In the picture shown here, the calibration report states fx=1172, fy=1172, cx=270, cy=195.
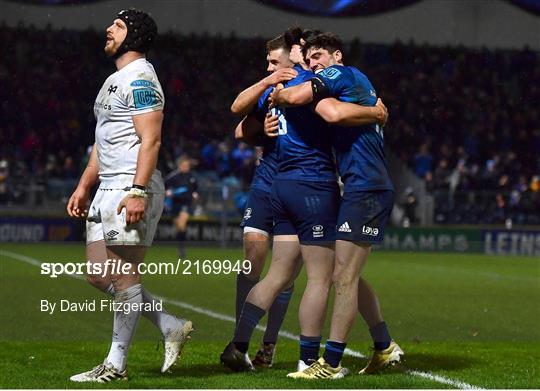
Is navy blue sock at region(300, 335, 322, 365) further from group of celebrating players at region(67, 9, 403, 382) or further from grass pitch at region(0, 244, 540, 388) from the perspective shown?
grass pitch at region(0, 244, 540, 388)

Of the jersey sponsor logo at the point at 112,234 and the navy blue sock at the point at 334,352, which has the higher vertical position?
the jersey sponsor logo at the point at 112,234

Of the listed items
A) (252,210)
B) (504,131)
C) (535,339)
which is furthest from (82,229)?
(252,210)

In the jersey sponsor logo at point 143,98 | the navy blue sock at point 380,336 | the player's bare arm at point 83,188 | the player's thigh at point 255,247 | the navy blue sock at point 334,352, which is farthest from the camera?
the player's thigh at point 255,247

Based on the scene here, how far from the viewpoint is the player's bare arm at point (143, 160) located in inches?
258

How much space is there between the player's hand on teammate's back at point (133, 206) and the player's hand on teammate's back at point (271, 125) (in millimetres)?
1103

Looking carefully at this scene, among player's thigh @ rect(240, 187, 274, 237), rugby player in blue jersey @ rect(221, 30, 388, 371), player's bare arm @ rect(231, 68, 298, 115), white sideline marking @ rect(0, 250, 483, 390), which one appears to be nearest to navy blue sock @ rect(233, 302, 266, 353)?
rugby player in blue jersey @ rect(221, 30, 388, 371)

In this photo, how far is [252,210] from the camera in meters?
7.77

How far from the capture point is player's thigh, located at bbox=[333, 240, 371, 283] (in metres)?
7.00

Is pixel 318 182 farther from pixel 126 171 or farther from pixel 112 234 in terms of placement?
pixel 112 234

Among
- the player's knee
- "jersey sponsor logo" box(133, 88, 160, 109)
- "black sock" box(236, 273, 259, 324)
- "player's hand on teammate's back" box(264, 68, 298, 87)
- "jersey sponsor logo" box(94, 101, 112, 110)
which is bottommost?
"black sock" box(236, 273, 259, 324)

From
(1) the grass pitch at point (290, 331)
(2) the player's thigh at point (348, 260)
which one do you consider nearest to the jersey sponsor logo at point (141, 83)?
(2) the player's thigh at point (348, 260)

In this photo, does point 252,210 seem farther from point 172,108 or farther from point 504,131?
point 504,131

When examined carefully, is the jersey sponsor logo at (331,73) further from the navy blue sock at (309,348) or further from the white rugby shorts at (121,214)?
the navy blue sock at (309,348)

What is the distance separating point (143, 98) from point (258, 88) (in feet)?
2.70
